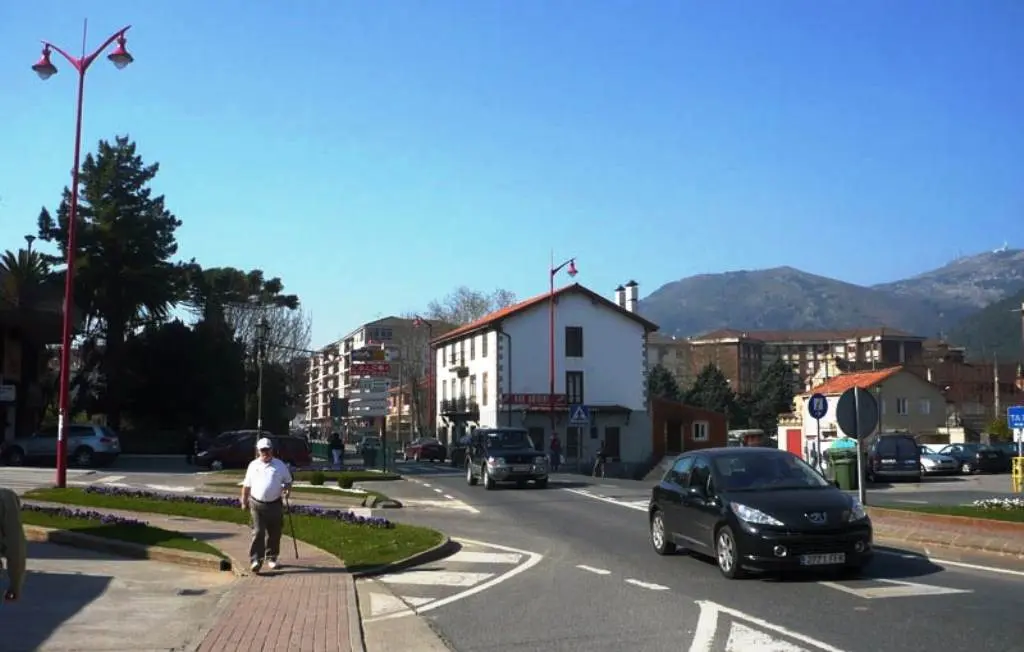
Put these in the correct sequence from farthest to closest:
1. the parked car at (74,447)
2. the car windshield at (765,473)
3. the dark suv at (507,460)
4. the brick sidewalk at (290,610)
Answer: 1. the parked car at (74,447)
2. the dark suv at (507,460)
3. the car windshield at (765,473)
4. the brick sidewalk at (290,610)

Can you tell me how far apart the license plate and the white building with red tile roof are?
160 feet

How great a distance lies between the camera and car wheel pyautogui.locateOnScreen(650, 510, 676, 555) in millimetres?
14516

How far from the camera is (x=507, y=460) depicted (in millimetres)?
30703

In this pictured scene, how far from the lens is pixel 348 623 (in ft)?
30.9

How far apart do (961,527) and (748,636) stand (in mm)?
8140

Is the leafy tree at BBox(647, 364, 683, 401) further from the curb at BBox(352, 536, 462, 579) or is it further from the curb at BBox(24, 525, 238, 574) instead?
the curb at BBox(24, 525, 238, 574)

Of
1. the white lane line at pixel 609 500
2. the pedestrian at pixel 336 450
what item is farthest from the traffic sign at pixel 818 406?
the pedestrian at pixel 336 450

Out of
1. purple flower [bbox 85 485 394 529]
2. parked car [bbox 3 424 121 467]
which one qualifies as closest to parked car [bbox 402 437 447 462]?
parked car [bbox 3 424 121 467]

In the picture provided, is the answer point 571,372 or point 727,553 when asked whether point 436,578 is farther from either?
point 571,372

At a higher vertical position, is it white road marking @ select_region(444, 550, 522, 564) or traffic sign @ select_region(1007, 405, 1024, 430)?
traffic sign @ select_region(1007, 405, 1024, 430)

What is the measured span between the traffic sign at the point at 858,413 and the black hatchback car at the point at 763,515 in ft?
14.7

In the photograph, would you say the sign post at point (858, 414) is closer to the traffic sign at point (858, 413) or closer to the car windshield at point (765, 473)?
the traffic sign at point (858, 413)

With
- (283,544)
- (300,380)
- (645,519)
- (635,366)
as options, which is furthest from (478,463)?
(300,380)

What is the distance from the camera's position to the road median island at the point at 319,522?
1430 cm
